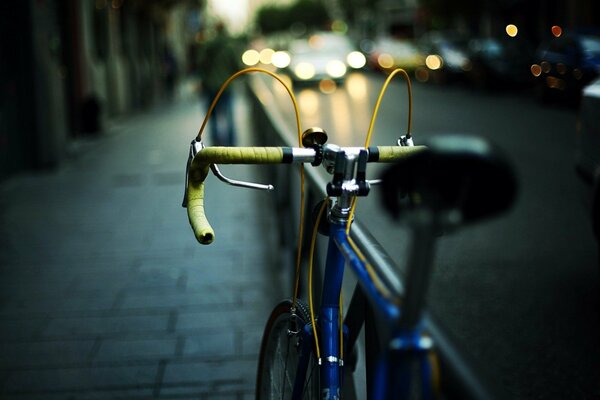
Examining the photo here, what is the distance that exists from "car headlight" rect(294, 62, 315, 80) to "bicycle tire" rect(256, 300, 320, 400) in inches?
1088

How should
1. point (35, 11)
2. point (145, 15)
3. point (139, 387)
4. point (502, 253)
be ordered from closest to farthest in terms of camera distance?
point (139, 387) < point (502, 253) < point (35, 11) < point (145, 15)

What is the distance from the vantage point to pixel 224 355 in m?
4.34

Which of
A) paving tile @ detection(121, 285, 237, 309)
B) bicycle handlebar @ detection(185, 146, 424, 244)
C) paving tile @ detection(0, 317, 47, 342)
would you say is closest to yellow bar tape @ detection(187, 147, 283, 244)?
bicycle handlebar @ detection(185, 146, 424, 244)

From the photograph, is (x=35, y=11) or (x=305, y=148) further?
(x=35, y=11)

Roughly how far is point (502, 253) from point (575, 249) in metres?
0.57

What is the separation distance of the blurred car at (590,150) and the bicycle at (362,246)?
293 centimetres

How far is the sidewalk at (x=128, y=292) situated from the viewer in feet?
13.4

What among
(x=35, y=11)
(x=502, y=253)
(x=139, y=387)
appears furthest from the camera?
(x=35, y=11)

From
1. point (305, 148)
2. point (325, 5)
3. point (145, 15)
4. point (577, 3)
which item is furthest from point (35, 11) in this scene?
point (325, 5)

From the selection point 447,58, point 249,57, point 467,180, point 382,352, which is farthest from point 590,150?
point 447,58

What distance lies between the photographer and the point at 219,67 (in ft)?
40.5

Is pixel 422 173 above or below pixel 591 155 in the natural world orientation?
above

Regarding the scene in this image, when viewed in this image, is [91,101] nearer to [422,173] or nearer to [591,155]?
[591,155]

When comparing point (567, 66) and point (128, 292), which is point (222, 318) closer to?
point (128, 292)
